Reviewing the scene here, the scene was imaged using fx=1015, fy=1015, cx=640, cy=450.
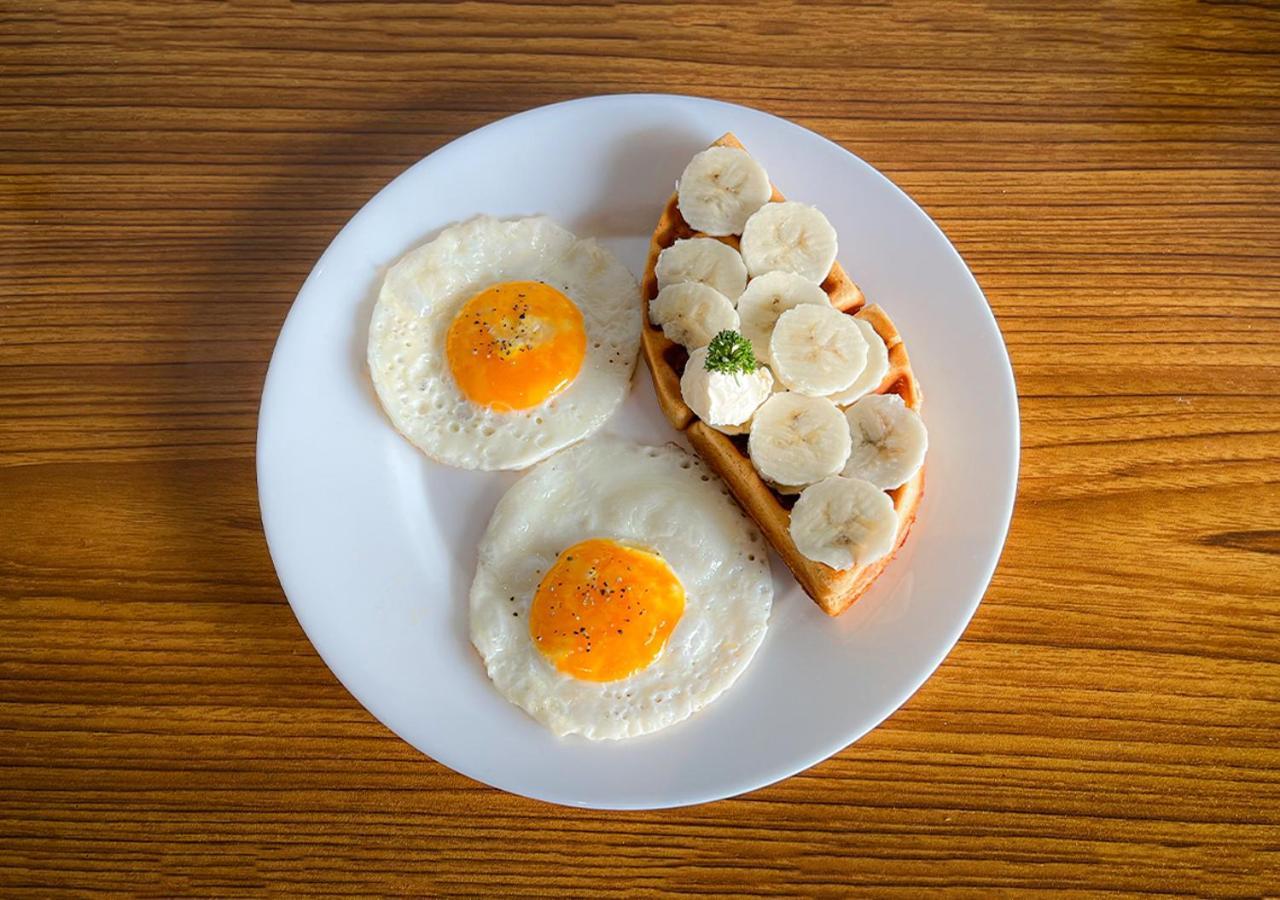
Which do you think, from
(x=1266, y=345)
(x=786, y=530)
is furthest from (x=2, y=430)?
(x=1266, y=345)

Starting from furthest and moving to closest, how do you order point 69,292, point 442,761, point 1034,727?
point 69,292 → point 1034,727 → point 442,761

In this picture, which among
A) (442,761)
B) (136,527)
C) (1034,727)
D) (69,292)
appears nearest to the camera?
(442,761)

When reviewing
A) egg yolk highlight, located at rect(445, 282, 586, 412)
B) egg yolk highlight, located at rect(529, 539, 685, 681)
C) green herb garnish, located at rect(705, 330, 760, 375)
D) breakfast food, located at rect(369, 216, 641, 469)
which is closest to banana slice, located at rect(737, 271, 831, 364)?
green herb garnish, located at rect(705, 330, 760, 375)

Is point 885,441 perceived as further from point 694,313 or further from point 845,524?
point 694,313

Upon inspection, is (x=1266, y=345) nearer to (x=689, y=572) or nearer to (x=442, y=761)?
(x=689, y=572)

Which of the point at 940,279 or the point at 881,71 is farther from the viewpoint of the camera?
the point at 881,71

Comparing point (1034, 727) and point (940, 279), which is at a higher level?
point (940, 279)
